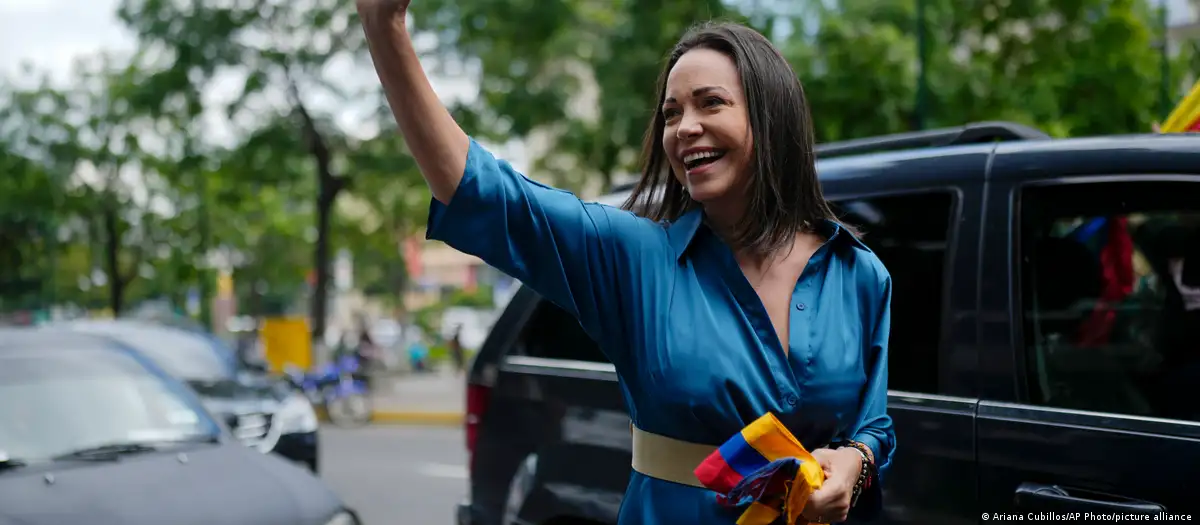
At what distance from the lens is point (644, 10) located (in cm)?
1416

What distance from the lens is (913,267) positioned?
2885 mm

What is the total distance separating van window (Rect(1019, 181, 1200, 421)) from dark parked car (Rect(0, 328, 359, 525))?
8.85 ft

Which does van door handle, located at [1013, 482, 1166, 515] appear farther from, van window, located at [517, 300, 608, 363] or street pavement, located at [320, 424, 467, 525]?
street pavement, located at [320, 424, 467, 525]

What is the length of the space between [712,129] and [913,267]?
1.20 metres

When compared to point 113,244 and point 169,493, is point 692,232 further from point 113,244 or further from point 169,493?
point 113,244

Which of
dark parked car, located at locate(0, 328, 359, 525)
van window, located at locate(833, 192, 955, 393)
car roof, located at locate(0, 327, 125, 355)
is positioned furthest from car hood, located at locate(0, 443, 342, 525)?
Answer: van window, located at locate(833, 192, 955, 393)

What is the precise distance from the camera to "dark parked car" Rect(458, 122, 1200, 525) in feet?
8.19

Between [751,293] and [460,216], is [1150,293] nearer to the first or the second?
[751,293]

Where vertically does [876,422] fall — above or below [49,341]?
above

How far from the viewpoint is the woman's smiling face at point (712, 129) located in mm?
1850

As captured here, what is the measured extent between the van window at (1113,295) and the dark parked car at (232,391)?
570 centimetres

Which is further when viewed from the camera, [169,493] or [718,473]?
[169,493]

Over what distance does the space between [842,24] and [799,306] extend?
12.9 m

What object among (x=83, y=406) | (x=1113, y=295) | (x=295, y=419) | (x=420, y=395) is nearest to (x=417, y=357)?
(x=420, y=395)
